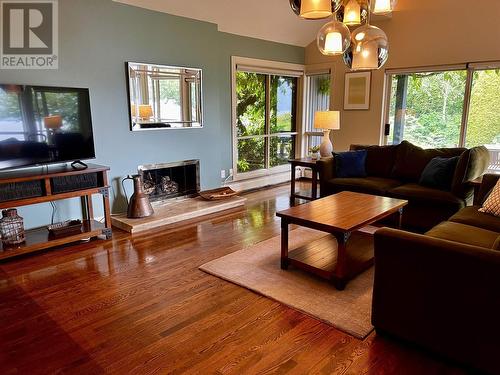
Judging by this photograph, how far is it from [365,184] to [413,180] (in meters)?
0.63

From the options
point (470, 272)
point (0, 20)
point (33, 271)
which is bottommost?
point (33, 271)

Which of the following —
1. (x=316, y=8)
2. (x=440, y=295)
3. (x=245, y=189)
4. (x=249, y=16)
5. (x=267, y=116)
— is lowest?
(x=245, y=189)

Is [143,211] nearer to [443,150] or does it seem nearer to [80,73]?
[80,73]

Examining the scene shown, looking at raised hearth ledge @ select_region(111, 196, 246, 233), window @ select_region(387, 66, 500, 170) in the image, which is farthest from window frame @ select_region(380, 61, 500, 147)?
raised hearth ledge @ select_region(111, 196, 246, 233)

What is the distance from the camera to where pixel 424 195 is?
156 inches

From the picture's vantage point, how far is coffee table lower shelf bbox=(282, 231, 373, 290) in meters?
2.78

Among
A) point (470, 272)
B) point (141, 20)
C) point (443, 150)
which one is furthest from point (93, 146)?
point (443, 150)

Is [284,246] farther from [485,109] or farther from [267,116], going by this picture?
[267,116]

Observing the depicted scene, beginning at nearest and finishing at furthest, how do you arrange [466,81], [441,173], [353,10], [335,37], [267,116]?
[335,37] < [353,10] < [441,173] < [466,81] < [267,116]

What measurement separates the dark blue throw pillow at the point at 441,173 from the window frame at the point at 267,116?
291cm

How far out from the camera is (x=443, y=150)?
4.40m

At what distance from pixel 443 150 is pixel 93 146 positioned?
400 centimetres

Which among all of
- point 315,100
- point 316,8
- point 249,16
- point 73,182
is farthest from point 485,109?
point 73,182

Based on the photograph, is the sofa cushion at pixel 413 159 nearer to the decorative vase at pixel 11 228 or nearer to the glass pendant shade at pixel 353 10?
the glass pendant shade at pixel 353 10
